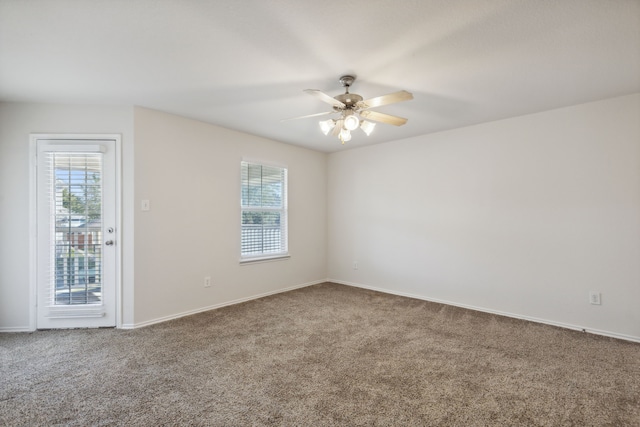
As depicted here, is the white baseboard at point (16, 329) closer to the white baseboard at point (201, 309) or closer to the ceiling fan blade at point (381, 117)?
the white baseboard at point (201, 309)

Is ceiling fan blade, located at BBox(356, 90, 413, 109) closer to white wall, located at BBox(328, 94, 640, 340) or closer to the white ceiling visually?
the white ceiling

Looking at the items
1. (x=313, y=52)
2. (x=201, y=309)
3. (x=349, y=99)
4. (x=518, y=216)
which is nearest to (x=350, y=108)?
(x=349, y=99)

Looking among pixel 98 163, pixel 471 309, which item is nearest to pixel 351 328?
pixel 471 309

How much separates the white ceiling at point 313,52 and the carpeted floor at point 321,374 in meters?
2.33

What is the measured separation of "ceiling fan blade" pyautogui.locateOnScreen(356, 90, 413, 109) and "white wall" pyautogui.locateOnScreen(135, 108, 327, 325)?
2216 mm

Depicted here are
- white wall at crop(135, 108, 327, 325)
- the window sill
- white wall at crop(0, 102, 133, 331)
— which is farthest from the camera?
the window sill

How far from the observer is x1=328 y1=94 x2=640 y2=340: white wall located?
2.92 meters

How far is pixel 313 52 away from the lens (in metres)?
2.12

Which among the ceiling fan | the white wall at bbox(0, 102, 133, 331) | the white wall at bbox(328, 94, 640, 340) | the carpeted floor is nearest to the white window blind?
the white wall at bbox(0, 102, 133, 331)

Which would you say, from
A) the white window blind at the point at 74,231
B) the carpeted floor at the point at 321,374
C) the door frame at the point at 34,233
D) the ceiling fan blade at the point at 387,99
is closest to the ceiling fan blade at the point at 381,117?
the ceiling fan blade at the point at 387,99

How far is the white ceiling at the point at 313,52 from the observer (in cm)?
171

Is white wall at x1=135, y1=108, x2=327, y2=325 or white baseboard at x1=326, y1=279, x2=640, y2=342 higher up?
white wall at x1=135, y1=108, x2=327, y2=325

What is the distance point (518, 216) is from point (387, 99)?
235 cm

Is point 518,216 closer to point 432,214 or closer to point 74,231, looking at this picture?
point 432,214
